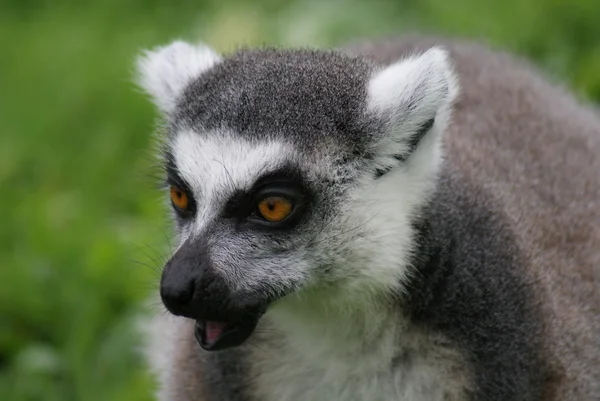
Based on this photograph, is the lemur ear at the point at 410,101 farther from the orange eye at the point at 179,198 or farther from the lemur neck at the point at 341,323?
the orange eye at the point at 179,198

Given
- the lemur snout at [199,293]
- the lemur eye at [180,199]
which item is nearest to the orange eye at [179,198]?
the lemur eye at [180,199]

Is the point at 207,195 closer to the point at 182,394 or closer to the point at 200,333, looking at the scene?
the point at 200,333

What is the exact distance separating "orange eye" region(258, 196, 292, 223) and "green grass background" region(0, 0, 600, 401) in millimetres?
1020

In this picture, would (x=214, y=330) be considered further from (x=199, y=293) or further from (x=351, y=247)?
(x=351, y=247)

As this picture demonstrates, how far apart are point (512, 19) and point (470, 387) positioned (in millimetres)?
4316

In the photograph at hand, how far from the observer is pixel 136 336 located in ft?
20.4

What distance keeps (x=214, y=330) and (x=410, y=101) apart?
3.70ft

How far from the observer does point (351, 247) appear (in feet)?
14.0

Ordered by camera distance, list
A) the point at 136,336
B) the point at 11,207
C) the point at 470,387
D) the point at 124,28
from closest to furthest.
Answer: the point at 470,387, the point at 136,336, the point at 11,207, the point at 124,28

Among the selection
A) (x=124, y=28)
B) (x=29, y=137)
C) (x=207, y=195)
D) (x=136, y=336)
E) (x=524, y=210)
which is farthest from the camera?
(x=124, y=28)

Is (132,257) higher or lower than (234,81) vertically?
lower

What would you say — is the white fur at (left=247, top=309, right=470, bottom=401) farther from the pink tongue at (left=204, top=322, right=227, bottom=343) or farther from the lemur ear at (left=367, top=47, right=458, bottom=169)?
the lemur ear at (left=367, top=47, right=458, bottom=169)

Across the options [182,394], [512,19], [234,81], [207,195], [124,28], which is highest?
[512,19]

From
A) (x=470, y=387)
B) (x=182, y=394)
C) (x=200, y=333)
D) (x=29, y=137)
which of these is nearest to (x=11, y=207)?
(x=29, y=137)
